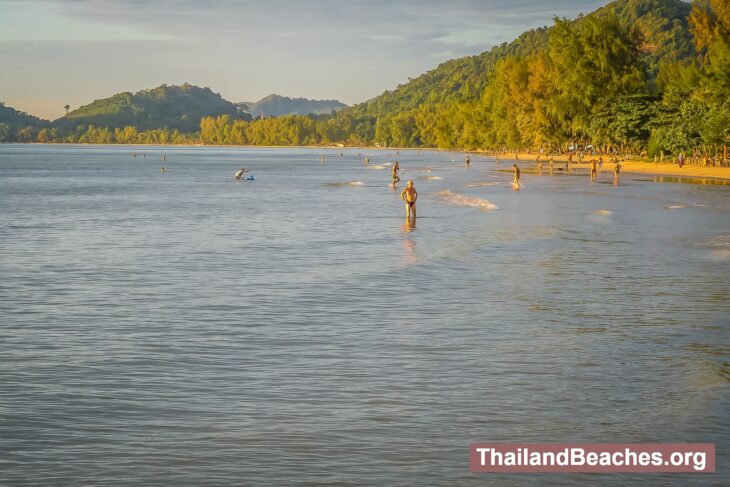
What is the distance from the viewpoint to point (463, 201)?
217ft

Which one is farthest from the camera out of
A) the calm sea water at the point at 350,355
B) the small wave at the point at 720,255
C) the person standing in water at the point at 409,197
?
the person standing in water at the point at 409,197

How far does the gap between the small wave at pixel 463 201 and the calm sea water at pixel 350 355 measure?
20.7m

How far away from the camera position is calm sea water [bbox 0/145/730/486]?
12.1 meters

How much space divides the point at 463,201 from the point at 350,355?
49.2m

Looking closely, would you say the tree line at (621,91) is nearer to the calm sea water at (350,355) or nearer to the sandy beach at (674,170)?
the sandy beach at (674,170)

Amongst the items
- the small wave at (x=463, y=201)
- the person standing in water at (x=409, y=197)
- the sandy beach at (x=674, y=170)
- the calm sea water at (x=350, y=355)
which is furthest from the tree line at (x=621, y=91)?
the calm sea water at (x=350, y=355)

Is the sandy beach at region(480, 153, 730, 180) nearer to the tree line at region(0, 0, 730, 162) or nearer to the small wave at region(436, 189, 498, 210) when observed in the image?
the tree line at region(0, 0, 730, 162)

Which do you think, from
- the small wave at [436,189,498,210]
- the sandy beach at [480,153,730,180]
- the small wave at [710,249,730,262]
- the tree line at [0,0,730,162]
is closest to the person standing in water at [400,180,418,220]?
the small wave at [436,189,498,210]

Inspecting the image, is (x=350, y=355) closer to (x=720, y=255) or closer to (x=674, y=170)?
(x=720, y=255)

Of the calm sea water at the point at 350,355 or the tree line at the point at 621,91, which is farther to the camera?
the tree line at the point at 621,91

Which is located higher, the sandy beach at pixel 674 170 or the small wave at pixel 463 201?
the sandy beach at pixel 674 170

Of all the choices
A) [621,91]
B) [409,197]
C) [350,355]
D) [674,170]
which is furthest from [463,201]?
[621,91]

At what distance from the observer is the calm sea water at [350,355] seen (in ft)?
39.6

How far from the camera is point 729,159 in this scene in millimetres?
A: 102875
